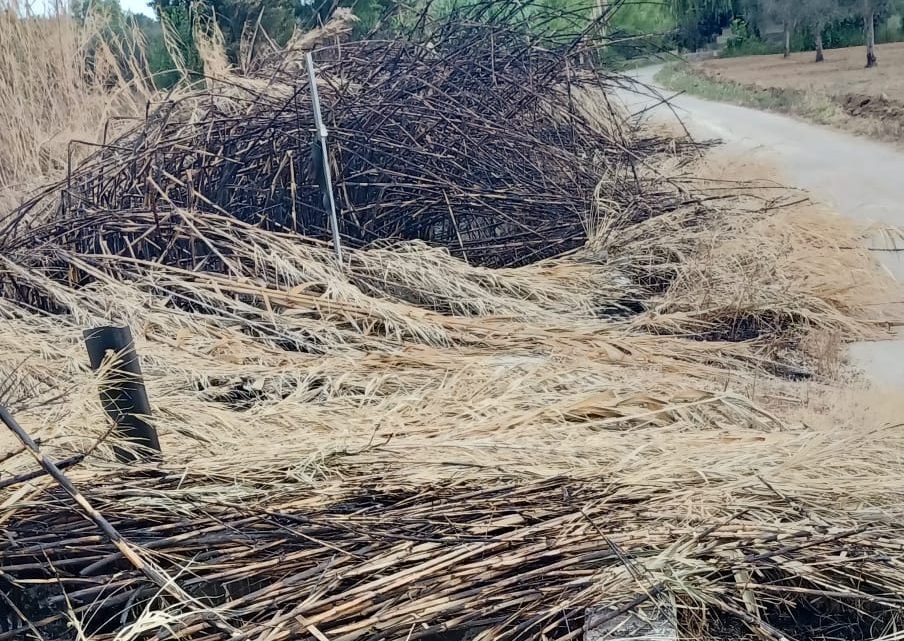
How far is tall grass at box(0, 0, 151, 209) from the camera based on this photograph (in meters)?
8.77

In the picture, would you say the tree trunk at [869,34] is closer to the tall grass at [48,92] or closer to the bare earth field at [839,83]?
the bare earth field at [839,83]

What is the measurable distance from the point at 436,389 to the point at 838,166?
317 inches

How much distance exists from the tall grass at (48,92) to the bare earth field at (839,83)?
983cm

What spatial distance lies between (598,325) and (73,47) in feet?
24.8

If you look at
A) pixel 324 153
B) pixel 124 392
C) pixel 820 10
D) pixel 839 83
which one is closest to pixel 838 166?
pixel 324 153

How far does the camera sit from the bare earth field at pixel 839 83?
539 inches

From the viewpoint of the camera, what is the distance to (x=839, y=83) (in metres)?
21.9

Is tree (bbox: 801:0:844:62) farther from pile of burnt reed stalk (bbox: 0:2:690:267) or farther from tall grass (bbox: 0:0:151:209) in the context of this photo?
tall grass (bbox: 0:0:151:209)

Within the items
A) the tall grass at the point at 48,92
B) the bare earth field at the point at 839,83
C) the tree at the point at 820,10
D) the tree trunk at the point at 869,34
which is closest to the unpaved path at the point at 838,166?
the bare earth field at the point at 839,83

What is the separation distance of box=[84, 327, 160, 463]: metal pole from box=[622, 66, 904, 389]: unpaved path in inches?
122

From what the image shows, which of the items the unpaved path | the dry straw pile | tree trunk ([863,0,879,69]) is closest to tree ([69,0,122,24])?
the dry straw pile

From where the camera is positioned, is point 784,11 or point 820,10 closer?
point 820,10

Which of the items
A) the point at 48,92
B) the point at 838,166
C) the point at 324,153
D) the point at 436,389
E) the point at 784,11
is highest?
the point at 784,11

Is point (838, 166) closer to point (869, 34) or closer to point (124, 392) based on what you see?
point (124, 392)
